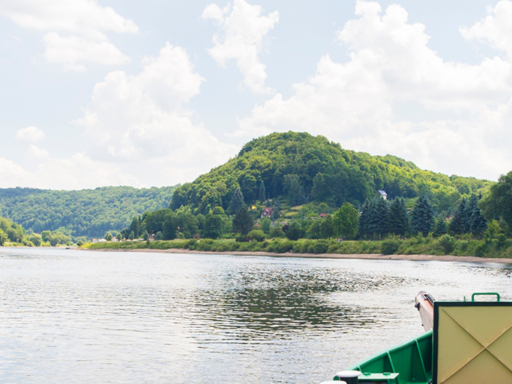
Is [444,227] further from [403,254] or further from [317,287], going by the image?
[317,287]

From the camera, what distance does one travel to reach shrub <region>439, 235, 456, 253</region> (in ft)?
384

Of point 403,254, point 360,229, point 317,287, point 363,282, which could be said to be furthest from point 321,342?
point 360,229

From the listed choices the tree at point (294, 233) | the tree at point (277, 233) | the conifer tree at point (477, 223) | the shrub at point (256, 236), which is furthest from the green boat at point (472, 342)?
the tree at point (277, 233)


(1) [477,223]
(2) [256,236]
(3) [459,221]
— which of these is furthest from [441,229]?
(2) [256,236]

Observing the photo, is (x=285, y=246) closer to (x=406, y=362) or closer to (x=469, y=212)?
(x=469, y=212)

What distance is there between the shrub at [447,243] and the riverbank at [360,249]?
894mm

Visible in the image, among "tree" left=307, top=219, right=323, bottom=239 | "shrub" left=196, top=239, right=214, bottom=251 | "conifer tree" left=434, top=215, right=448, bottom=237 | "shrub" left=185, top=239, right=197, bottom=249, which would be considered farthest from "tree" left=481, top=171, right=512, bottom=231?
"shrub" left=185, top=239, right=197, bottom=249

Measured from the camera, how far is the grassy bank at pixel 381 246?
108125mm

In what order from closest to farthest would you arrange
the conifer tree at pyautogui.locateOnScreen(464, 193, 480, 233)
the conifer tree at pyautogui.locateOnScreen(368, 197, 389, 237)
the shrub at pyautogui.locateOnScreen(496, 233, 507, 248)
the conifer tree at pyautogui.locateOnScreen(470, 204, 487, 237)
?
the shrub at pyautogui.locateOnScreen(496, 233, 507, 248)
the conifer tree at pyautogui.locateOnScreen(470, 204, 487, 237)
the conifer tree at pyautogui.locateOnScreen(464, 193, 480, 233)
the conifer tree at pyautogui.locateOnScreen(368, 197, 389, 237)

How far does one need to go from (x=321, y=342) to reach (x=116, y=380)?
10.2 m

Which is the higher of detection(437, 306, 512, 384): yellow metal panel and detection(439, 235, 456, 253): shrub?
detection(439, 235, 456, 253): shrub

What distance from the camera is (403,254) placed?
13050 centimetres

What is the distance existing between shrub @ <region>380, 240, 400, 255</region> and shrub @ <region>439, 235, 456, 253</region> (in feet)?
51.1

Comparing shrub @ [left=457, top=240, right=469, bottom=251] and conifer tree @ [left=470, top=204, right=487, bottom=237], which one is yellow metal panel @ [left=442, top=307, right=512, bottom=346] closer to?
shrub @ [left=457, top=240, right=469, bottom=251]
